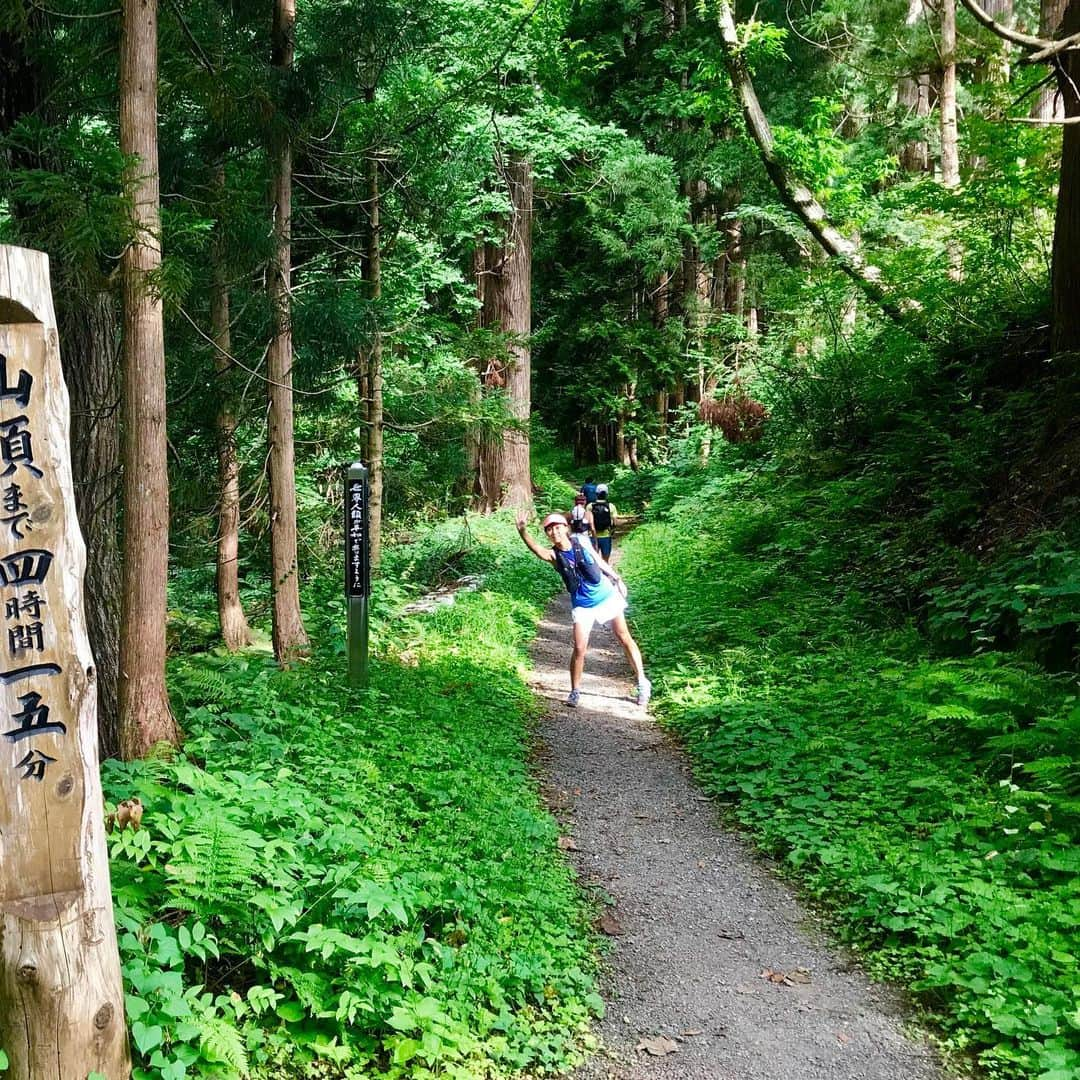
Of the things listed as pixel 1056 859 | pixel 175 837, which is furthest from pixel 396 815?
pixel 1056 859

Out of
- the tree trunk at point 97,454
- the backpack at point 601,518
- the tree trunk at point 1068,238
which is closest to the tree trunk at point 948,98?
the tree trunk at point 1068,238

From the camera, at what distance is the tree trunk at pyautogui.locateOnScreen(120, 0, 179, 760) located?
552 centimetres

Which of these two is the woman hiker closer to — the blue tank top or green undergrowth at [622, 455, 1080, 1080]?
the blue tank top

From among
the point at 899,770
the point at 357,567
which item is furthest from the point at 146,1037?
the point at 357,567

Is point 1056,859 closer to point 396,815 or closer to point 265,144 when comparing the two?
point 396,815

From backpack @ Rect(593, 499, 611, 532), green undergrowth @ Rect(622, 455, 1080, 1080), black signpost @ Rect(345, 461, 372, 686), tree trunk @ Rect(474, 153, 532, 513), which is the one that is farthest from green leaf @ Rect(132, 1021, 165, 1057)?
tree trunk @ Rect(474, 153, 532, 513)

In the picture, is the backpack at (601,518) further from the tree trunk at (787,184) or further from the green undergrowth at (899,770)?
the tree trunk at (787,184)

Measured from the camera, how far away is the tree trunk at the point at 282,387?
8.51 metres

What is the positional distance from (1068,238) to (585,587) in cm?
603

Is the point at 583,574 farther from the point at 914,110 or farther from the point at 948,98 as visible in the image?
the point at 914,110

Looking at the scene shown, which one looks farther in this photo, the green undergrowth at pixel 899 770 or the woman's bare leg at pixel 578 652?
the woman's bare leg at pixel 578 652

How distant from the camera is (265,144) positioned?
841 centimetres

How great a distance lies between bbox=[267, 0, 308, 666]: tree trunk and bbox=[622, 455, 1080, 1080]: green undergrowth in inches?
161

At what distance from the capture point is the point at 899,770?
5766 millimetres
